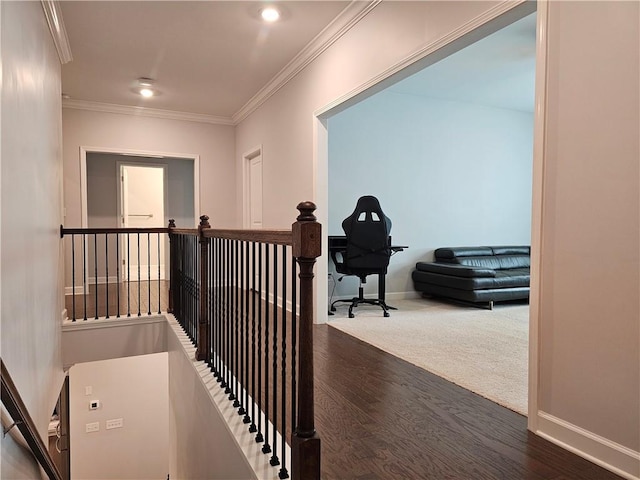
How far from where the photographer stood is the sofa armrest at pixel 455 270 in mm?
4578

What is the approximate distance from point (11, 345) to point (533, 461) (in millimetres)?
2322

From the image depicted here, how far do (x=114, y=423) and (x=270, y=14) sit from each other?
19.2ft

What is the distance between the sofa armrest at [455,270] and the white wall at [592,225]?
2894 mm

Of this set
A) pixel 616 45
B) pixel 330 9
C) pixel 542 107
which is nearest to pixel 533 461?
pixel 542 107

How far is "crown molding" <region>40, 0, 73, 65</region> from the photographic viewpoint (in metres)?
2.93

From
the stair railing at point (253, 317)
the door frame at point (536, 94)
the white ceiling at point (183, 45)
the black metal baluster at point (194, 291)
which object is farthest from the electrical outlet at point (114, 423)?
the door frame at point (536, 94)

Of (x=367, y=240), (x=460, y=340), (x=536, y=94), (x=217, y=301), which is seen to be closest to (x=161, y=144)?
(x=367, y=240)

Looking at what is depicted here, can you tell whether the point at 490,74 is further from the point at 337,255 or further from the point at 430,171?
the point at 337,255

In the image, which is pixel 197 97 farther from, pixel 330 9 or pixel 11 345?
pixel 11 345

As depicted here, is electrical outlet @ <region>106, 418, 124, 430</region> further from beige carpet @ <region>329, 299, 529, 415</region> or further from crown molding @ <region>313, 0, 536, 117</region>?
crown molding @ <region>313, 0, 536, 117</region>

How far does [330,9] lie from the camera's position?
10.3ft

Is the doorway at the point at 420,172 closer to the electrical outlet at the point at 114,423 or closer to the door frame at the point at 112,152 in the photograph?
the door frame at the point at 112,152

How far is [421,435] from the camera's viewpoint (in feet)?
5.96

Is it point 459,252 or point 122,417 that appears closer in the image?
point 459,252
